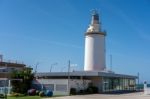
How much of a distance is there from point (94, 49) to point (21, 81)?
15.5 metres

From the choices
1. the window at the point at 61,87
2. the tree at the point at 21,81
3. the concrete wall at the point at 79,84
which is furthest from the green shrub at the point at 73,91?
the tree at the point at 21,81

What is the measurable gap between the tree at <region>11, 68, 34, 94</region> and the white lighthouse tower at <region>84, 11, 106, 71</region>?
41.9 ft

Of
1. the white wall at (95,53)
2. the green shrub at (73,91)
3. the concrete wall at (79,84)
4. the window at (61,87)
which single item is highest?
the white wall at (95,53)

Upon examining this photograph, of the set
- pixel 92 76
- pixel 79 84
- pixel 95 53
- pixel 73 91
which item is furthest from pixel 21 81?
pixel 95 53

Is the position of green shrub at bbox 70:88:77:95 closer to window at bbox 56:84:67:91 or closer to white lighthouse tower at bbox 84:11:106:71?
window at bbox 56:84:67:91

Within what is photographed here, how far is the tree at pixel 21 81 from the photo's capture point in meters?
47.2

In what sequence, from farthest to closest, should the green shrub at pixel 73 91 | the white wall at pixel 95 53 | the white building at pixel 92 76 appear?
1. the white wall at pixel 95 53
2. the white building at pixel 92 76
3. the green shrub at pixel 73 91

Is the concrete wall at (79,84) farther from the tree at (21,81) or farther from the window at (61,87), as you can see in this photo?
the tree at (21,81)

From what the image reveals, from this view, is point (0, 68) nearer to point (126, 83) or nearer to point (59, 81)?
point (59, 81)

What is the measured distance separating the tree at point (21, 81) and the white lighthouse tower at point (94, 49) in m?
12.8

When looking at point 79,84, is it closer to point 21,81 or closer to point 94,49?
point 21,81

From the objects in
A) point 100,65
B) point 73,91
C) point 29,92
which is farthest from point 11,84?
point 100,65

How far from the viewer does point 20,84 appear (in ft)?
155

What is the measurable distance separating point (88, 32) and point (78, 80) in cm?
1158
